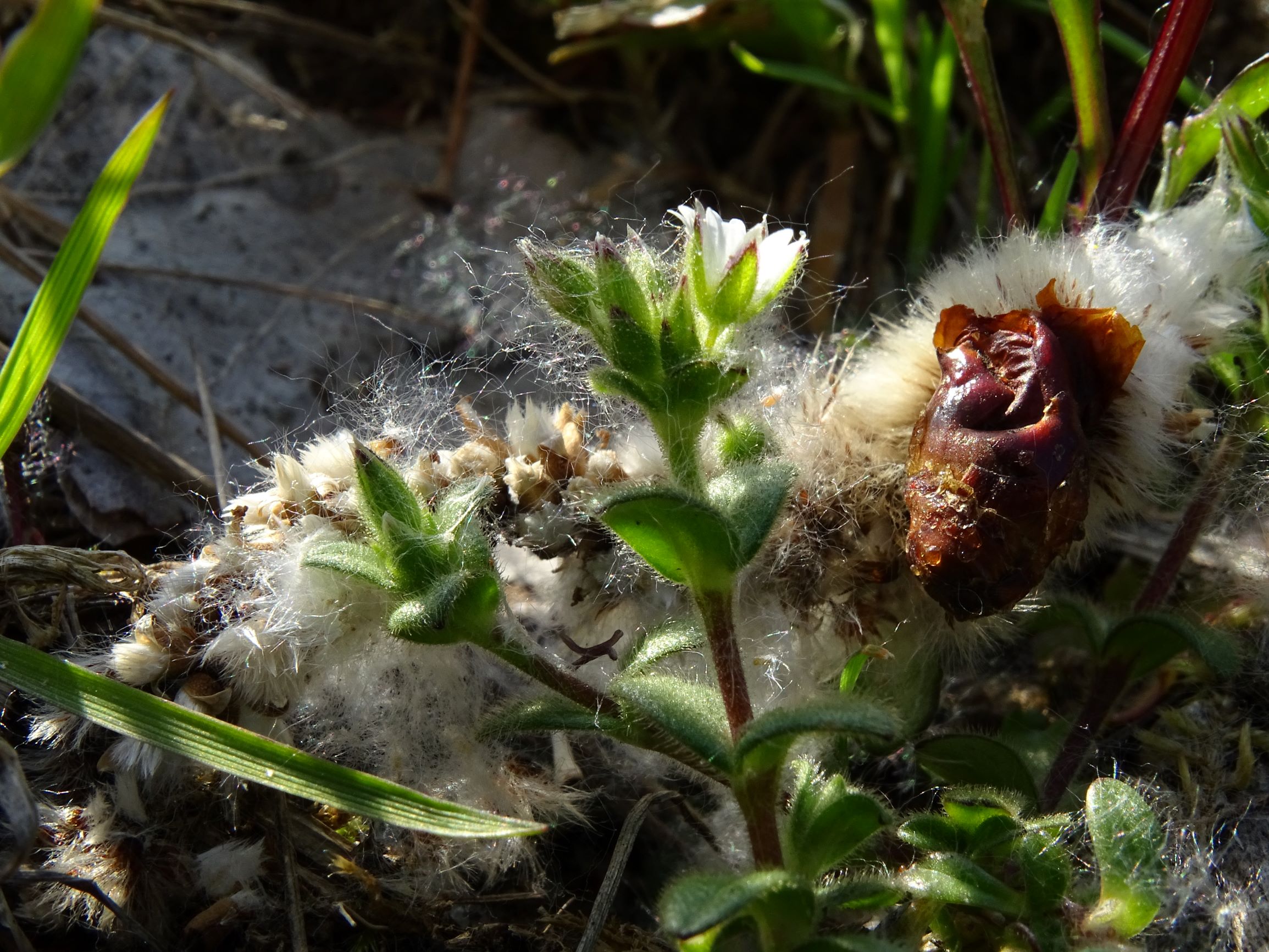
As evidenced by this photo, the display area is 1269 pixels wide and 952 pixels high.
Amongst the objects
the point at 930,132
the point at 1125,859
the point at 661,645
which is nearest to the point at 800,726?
the point at 661,645

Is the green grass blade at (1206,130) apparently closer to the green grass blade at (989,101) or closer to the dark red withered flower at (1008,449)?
the green grass blade at (989,101)

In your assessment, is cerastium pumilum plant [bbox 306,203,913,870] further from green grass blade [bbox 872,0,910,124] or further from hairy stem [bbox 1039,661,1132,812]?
green grass blade [bbox 872,0,910,124]

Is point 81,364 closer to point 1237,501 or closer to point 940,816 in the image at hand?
point 940,816

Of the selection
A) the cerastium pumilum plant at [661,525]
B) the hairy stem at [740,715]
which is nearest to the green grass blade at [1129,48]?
the cerastium pumilum plant at [661,525]

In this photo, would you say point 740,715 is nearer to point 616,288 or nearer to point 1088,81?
point 616,288

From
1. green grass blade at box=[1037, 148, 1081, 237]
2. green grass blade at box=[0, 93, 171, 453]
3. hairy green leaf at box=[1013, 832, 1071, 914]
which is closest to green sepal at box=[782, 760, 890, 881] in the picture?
hairy green leaf at box=[1013, 832, 1071, 914]

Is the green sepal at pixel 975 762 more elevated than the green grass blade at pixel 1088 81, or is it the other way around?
the green grass blade at pixel 1088 81

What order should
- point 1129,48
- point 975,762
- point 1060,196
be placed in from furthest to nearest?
point 1129,48, point 1060,196, point 975,762
